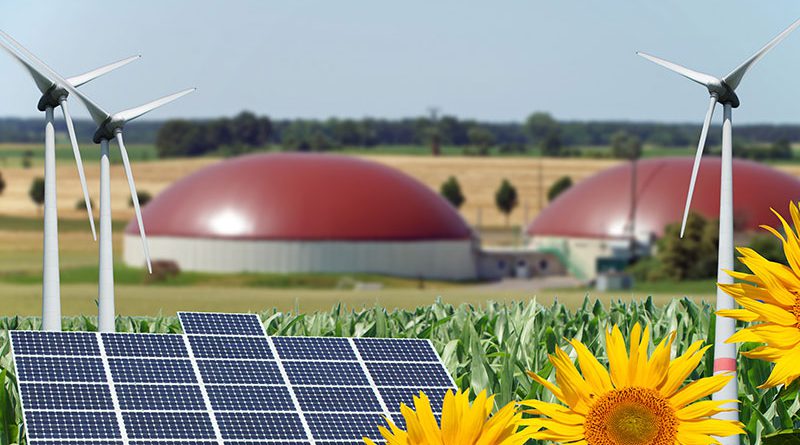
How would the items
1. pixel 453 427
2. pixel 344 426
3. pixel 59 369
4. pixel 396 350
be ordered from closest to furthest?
pixel 453 427 < pixel 344 426 < pixel 59 369 < pixel 396 350

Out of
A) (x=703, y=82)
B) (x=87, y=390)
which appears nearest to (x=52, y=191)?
(x=87, y=390)

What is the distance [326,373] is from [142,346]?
2.66 meters

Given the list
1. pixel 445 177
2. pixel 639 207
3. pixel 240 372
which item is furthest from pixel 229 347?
pixel 445 177

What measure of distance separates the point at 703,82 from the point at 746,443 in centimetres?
510

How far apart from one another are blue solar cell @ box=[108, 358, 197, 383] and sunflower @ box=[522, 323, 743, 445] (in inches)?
438

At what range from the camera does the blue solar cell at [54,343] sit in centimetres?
1552

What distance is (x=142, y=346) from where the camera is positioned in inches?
641

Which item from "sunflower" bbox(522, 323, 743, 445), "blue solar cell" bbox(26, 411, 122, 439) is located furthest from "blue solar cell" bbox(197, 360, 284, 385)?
"sunflower" bbox(522, 323, 743, 445)

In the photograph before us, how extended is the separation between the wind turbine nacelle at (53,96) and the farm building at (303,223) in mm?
57331

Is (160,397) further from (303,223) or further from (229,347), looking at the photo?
(303,223)

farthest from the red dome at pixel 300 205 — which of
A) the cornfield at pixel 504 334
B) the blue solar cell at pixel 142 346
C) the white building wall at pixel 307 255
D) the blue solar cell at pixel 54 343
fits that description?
the blue solar cell at pixel 54 343

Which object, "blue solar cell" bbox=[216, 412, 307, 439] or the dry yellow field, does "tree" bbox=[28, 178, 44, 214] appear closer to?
the dry yellow field

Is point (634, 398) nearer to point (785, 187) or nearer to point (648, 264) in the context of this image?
point (648, 264)

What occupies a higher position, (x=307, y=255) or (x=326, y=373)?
(x=326, y=373)
